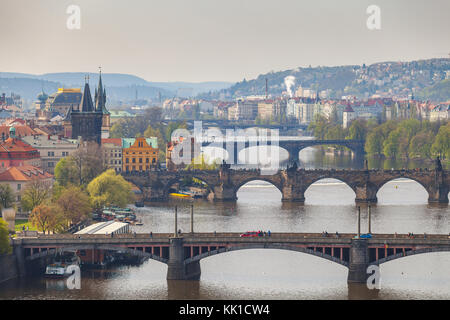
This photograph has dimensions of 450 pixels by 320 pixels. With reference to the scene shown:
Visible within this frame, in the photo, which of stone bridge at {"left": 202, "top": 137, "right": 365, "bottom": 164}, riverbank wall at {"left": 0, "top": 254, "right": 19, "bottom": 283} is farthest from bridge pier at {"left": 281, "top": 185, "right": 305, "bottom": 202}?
stone bridge at {"left": 202, "top": 137, "right": 365, "bottom": 164}

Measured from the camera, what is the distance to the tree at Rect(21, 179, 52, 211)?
244 feet

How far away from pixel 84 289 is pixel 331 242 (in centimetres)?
1163

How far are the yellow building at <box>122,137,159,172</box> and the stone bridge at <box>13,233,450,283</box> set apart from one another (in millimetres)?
44813

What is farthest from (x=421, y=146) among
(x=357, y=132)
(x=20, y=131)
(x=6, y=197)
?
(x=6, y=197)

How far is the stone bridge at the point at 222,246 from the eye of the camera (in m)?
59.3

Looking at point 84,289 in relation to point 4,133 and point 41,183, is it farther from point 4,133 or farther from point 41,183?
point 4,133

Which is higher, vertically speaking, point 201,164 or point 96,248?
point 201,164

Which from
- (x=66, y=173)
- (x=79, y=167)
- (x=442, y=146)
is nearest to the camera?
(x=66, y=173)

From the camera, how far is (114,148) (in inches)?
4218

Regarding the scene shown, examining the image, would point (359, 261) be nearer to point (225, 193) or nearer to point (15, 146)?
point (225, 193)

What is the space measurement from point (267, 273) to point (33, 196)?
1878cm

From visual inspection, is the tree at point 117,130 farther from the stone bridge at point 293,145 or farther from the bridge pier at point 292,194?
the bridge pier at point 292,194

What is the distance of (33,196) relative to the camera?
75125 mm

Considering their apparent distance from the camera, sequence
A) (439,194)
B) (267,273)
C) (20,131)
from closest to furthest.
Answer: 1. (267,273)
2. (439,194)
3. (20,131)
